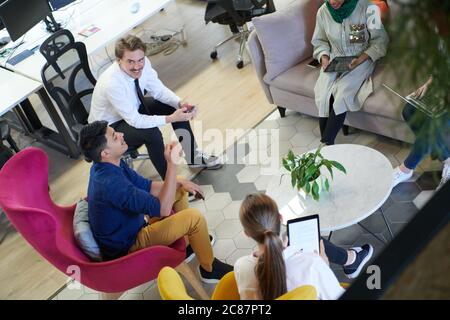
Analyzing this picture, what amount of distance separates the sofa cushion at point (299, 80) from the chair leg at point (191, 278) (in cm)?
160

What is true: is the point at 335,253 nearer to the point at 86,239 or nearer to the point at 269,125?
the point at 86,239

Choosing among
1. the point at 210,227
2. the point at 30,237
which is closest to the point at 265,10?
the point at 210,227

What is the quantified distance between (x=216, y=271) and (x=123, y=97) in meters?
1.27

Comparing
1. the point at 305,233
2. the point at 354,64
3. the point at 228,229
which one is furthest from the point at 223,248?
the point at 354,64

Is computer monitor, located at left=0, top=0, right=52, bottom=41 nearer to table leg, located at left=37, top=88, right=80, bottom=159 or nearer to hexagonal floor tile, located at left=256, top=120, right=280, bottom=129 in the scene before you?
table leg, located at left=37, top=88, right=80, bottom=159

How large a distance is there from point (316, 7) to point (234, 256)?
1.93m

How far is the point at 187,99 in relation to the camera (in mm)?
5035

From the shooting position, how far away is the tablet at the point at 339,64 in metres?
3.71

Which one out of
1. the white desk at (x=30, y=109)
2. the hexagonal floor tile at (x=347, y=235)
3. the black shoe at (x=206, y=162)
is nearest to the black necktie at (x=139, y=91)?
the black shoe at (x=206, y=162)

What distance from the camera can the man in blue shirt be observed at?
9.28 ft

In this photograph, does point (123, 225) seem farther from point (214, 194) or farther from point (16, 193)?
point (214, 194)

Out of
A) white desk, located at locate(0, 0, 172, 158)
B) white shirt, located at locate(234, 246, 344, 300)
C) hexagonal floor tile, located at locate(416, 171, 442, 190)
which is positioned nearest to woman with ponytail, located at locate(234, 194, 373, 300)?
white shirt, located at locate(234, 246, 344, 300)

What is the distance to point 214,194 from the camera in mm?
3920

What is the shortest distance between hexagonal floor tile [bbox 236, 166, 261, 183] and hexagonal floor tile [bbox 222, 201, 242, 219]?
23cm
